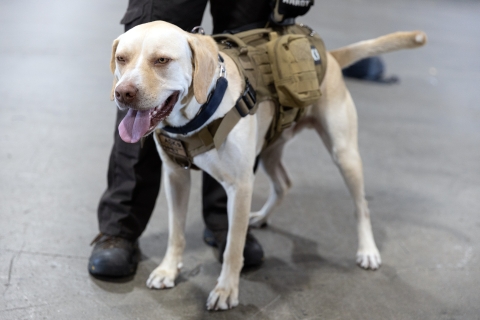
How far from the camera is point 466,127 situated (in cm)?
430

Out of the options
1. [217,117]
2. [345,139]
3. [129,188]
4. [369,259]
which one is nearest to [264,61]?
[217,117]

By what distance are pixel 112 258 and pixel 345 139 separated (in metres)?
1.14

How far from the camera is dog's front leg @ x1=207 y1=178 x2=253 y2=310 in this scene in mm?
1850

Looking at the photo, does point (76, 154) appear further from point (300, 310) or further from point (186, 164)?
point (300, 310)

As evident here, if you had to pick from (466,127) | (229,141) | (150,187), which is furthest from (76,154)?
(466,127)

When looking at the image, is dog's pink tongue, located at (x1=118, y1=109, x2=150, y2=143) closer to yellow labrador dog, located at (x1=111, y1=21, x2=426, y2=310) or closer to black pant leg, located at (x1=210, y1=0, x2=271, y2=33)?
yellow labrador dog, located at (x1=111, y1=21, x2=426, y2=310)

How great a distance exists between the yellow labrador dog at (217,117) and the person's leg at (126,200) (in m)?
Answer: 0.15

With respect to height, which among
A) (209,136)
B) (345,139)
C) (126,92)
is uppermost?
(126,92)

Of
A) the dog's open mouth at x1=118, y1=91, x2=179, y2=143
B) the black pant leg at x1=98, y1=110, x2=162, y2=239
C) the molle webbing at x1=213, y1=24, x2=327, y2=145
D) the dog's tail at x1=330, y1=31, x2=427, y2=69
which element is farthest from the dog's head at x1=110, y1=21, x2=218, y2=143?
the dog's tail at x1=330, y1=31, x2=427, y2=69

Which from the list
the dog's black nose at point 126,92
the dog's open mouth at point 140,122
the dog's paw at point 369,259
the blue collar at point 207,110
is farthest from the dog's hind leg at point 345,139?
the dog's black nose at point 126,92

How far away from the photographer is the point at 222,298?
1.91 metres

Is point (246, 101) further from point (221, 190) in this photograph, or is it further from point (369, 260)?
point (369, 260)

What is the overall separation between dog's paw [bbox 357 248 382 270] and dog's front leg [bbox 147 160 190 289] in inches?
32.7

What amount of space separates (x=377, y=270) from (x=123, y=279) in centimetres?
114
